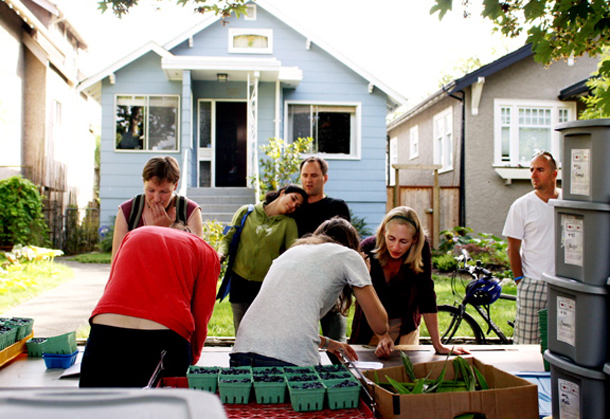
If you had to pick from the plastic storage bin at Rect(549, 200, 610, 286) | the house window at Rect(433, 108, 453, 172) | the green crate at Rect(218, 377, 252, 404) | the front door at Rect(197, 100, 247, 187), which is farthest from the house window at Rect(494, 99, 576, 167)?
the green crate at Rect(218, 377, 252, 404)

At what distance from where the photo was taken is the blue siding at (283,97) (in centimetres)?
1466

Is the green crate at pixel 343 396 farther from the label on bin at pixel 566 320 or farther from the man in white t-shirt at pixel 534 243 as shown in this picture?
the man in white t-shirt at pixel 534 243

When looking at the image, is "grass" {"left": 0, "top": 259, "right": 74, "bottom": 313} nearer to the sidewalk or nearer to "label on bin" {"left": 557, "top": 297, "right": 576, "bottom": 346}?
the sidewalk

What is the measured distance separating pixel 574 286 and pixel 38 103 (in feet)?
61.7

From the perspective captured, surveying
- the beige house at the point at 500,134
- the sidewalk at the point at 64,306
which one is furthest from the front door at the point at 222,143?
the sidewalk at the point at 64,306

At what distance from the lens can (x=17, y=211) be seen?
45.1ft

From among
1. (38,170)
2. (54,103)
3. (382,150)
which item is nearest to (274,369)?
(382,150)

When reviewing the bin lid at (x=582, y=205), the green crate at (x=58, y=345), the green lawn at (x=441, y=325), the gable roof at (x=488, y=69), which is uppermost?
the gable roof at (x=488, y=69)

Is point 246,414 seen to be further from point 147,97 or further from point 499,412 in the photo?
point 147,97

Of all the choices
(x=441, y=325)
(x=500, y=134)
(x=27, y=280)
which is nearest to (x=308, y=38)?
(x=500, y=134)

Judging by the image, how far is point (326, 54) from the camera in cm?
1544

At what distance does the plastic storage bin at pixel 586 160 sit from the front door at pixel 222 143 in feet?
44.5

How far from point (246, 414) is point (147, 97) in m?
14.0

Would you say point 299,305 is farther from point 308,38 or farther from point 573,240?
point 308,38
